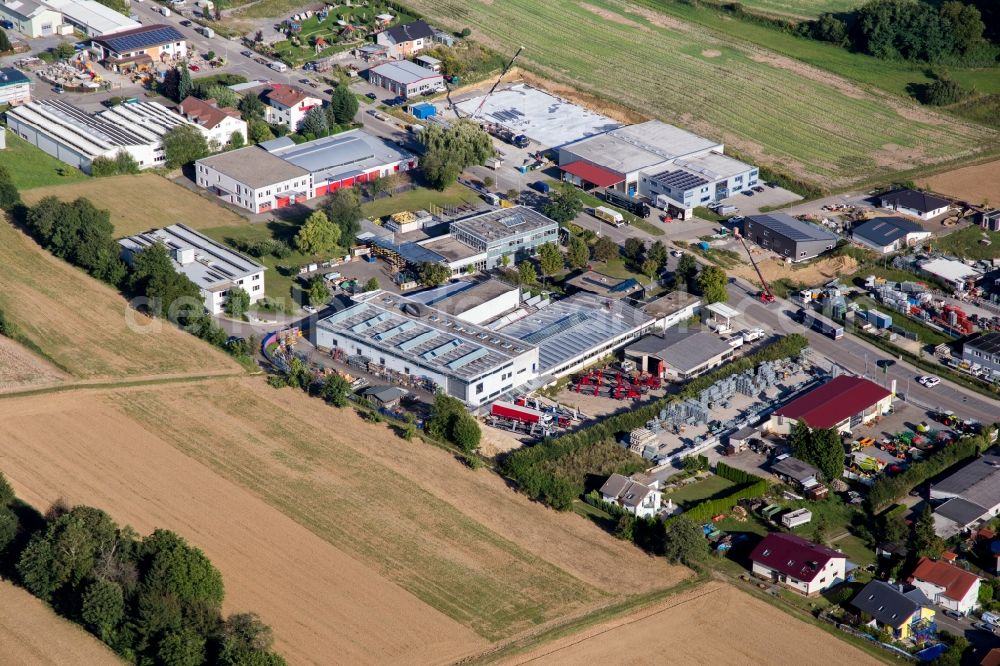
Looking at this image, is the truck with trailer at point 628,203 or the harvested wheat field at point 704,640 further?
the truck with trailer at point 628,203

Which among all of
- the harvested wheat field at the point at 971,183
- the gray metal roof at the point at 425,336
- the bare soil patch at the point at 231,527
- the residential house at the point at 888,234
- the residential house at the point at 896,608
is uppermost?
the harvested wheat field at the point at 971,183

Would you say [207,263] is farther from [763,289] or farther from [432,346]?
[763,289]

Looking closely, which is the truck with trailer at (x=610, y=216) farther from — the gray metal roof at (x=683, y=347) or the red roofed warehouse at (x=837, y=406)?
the red roofed warehouse at (x=837, y=406)

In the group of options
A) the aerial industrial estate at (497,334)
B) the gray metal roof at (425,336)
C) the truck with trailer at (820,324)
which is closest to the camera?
the aerial industrial estate at (497,334)

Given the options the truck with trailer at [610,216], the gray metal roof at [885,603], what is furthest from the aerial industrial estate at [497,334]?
the truck with trailer at [610,216]

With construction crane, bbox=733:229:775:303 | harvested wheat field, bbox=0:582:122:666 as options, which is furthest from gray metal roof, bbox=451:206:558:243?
harvested wheat field, bbox=0:582:122:666

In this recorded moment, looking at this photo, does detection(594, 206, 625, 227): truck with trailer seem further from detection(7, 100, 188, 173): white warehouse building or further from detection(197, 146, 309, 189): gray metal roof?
detection(7, 100, 188, 173): white warehouse building
